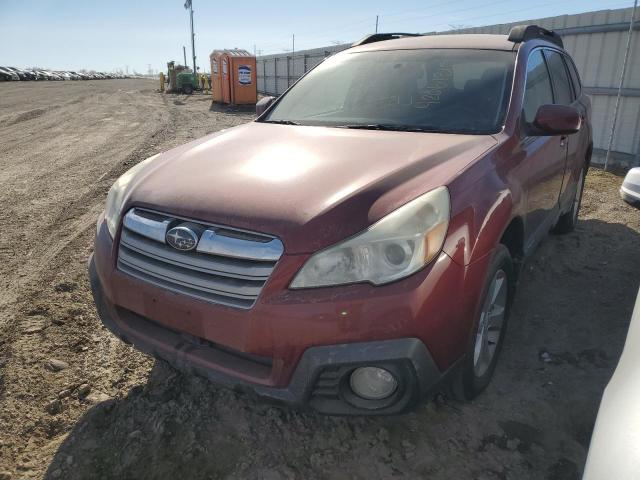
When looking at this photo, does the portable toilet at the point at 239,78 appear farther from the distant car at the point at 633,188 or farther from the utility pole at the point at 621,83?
the distant car at the point at 633,188

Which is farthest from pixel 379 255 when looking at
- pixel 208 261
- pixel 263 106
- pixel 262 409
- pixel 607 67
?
pixel 607 67

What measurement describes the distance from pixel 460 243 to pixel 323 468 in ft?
3.50

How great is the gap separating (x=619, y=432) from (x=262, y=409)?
62.5 inches

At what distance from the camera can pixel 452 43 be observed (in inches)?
129

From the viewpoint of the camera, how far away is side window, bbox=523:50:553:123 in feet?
9.56

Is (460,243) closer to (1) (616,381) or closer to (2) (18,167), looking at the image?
(1) (616,381)

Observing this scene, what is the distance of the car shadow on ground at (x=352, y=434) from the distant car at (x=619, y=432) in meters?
0.85

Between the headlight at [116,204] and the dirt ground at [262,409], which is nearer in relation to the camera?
the dirt ground at [262,409]

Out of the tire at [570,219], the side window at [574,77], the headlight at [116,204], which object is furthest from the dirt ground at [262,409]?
the side window at [574,77]

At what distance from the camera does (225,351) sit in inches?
76.5

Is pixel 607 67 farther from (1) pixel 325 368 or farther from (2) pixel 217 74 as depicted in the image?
(2) pixel 217 74

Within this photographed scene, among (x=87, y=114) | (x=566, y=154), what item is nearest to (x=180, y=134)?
(x=87, y=114)

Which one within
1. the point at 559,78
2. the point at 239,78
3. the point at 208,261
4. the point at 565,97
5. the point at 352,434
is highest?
the point at 239,78

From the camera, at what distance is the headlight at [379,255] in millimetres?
1734
